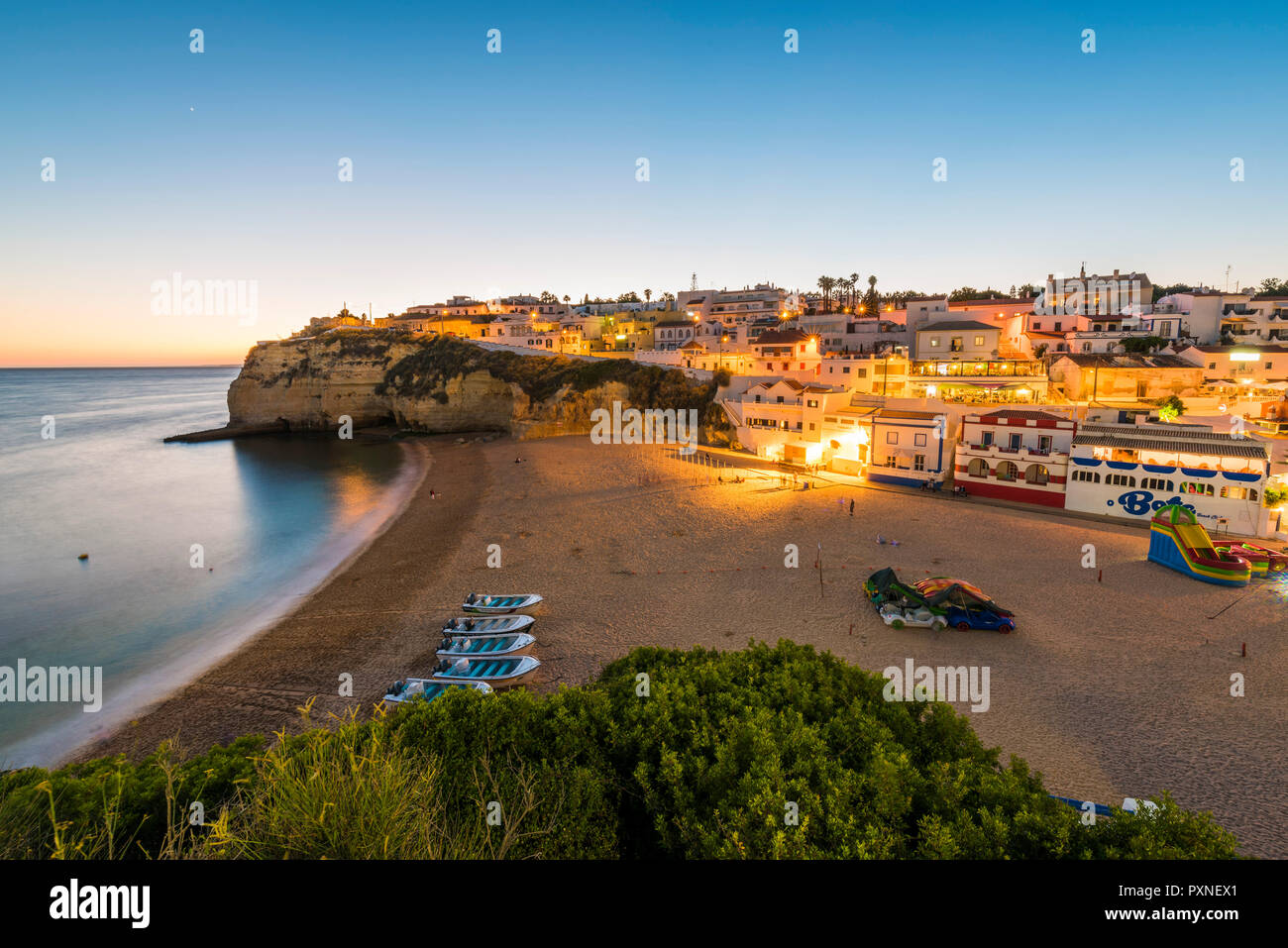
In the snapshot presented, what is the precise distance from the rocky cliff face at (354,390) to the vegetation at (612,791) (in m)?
66.6

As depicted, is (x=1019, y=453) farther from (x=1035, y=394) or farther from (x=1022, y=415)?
(x=1035, y=394)

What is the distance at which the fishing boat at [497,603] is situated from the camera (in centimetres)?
2164

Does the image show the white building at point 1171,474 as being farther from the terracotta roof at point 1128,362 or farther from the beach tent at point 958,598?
the terracotta roof at point 1128,362

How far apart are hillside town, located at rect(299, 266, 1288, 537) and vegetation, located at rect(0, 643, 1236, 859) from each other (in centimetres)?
2927

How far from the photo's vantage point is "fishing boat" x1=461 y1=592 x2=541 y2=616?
21641mm

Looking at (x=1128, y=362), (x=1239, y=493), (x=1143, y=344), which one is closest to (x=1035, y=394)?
(x=1128, y=362)

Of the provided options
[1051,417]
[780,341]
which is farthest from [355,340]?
[1051,417]

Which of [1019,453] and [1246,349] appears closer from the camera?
[1019,453]

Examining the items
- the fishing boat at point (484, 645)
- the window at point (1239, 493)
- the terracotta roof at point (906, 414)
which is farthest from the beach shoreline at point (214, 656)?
the window at point (1239, 493)

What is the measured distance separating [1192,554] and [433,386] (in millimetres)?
72945

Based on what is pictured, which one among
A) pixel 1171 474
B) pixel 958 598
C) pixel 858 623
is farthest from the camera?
pixel 1171 474

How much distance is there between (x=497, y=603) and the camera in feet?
72.1

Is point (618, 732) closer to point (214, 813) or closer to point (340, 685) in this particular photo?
point (214, 813)

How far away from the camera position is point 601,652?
1862 cm
